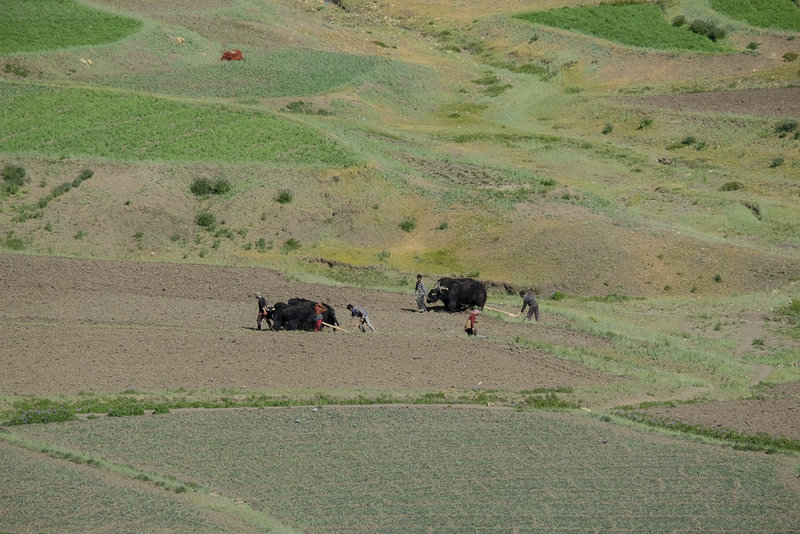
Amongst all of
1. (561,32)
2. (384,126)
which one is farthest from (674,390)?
(561,32)

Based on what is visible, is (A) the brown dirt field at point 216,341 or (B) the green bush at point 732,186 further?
(B) the green bush at point 732,186

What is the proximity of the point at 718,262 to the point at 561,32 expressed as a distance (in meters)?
44.8

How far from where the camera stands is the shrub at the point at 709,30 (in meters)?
85.5

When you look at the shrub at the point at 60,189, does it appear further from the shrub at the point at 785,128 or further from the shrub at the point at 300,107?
the shrub at the point at 785,128

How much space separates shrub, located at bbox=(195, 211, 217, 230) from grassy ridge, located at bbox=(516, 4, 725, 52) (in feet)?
145

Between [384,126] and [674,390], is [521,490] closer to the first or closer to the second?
[674,390]

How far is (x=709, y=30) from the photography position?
85.6m

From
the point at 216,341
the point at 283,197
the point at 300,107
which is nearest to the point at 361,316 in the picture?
the point at 216,341

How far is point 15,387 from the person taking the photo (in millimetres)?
28812

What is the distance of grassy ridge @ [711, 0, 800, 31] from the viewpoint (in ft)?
286

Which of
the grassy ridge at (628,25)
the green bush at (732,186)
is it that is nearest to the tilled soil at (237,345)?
the green bush at (732,186)

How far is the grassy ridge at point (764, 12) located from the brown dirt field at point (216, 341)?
56.8 meters

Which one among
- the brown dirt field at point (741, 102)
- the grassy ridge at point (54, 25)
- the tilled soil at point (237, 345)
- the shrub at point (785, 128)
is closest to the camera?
the tilled soil at point (237, 345)

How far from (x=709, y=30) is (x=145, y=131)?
155 ft
